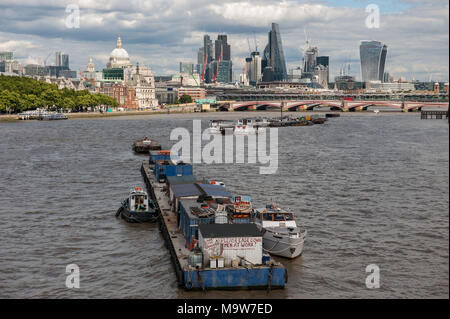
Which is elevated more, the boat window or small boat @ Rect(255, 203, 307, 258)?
the boat window

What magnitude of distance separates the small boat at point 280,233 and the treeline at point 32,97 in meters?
A: 137

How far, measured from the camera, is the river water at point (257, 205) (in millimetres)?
26562

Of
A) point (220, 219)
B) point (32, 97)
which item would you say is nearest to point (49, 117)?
point (32, 97)

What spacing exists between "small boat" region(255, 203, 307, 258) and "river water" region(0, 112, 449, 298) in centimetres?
82

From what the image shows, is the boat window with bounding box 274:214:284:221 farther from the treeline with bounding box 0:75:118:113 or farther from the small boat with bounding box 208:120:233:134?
the treeline with bounding box 0:75:118:113

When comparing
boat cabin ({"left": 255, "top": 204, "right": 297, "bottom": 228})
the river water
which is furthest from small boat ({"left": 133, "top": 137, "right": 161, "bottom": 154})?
boat cabin ({"left": 255, "top": 204, "right": 297, "bottom": 228})

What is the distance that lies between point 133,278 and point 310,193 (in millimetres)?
24659

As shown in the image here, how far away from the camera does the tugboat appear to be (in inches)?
1487

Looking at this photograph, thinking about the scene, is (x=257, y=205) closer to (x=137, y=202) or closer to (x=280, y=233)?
(x=137, y=202)

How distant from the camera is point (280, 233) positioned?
99.3 ft

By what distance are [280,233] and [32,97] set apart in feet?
493

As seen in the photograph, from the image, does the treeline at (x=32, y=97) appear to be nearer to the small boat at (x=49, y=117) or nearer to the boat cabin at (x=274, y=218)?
the small boat at (x=49, y=117)

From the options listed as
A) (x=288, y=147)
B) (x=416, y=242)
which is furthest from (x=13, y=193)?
(x=288, y=147)
